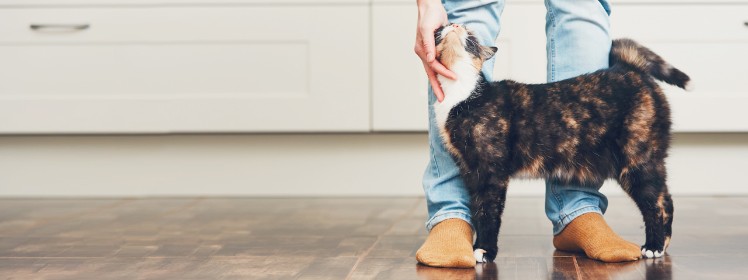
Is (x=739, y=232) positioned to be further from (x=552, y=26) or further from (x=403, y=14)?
(x=403, y=14)

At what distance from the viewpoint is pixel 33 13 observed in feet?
8.84

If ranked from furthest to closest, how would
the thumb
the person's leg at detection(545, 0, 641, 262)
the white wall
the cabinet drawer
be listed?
the white wall → the cabinet drawer → the person's leg at detection(545, 0, 641, 262) → the thumb

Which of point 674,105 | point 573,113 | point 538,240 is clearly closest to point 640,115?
point 573,113

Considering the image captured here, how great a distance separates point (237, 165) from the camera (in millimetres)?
2768

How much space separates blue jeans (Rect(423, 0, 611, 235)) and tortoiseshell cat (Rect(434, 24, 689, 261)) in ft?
0.29

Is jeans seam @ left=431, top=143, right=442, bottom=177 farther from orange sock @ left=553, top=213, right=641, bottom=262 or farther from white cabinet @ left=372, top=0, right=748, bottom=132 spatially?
white cabinet @ left=372, top=0, right=748, bottom=132

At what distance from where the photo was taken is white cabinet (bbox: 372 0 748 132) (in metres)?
2.62

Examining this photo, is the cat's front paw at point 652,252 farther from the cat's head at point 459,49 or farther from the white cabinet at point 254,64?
the white cabinet at point 254,64

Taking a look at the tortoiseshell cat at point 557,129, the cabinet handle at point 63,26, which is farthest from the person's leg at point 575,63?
the cabinet handle at point 63,26

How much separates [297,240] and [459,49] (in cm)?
56

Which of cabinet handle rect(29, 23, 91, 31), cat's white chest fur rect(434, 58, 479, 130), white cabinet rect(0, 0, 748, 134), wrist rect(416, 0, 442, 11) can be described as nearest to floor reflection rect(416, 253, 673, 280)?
cat's white chest fur rect(434, 58, 479, 130)

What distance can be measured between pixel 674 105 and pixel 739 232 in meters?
0.81

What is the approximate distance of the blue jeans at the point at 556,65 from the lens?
1.61 metres

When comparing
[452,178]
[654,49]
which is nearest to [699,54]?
[654,49]
